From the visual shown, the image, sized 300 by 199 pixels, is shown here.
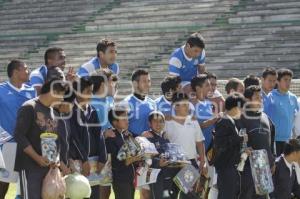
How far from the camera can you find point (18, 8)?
28391mm

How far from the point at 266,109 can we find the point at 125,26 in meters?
13.9

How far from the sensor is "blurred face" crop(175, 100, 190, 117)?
9797mm

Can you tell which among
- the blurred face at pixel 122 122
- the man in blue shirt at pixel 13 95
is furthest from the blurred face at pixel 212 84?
the man in blue shirt at pixel 13 95

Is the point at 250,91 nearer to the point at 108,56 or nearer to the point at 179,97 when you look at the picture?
the point at 179,97

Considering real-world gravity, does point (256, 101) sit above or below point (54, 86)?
below

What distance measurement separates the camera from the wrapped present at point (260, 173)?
9664 millimetres

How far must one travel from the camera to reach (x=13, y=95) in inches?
374

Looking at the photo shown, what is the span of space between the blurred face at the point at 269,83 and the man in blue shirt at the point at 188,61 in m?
0.91

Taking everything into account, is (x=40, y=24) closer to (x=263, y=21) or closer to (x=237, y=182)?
(x=263, y=21)

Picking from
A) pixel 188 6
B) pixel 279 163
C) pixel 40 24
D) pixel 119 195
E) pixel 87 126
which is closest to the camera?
pixel 87 126

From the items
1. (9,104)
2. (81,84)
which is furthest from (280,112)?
(9,104)

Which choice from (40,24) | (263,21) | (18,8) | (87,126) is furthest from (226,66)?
(87,126)

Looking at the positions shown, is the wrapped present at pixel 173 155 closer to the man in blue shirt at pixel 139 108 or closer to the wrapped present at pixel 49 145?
the man in blue shirt at pixel 139 108

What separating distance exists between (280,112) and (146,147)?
2505 millimetres
